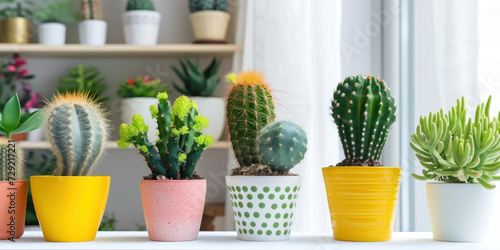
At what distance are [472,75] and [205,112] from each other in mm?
1110

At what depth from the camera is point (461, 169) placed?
2.28 ft

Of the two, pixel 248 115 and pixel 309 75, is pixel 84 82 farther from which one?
pixel 248 115

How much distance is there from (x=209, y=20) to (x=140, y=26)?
0.26 metres

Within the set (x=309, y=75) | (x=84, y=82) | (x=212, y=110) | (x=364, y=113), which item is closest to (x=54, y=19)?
(x=84, y=82)

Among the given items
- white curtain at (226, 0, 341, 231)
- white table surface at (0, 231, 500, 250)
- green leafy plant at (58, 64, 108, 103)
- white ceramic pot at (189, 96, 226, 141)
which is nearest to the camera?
white table surface at (0, 231, 500, 250)

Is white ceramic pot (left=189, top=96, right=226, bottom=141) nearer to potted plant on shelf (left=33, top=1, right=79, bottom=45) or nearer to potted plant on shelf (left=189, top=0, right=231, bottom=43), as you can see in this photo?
potted plant on shelf (left=189, top=0, right=231, bottom=43)

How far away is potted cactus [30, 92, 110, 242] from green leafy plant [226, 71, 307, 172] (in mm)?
186

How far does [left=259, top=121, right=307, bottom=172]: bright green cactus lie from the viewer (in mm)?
701

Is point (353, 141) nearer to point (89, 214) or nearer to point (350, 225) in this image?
point (350, 225)

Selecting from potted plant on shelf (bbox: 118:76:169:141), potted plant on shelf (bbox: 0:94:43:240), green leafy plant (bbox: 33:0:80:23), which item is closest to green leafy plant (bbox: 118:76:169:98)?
potted plant on shelf (bbox: 118:76:169:141)

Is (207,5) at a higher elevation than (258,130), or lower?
higher

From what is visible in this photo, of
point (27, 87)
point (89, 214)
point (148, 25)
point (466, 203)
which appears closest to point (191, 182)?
point (89, 214)

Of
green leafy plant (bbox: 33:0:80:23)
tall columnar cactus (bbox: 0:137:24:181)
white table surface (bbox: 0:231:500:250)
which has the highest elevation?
green leafy plant (bbox: 33:0:80:23)

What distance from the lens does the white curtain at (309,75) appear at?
1423mm
